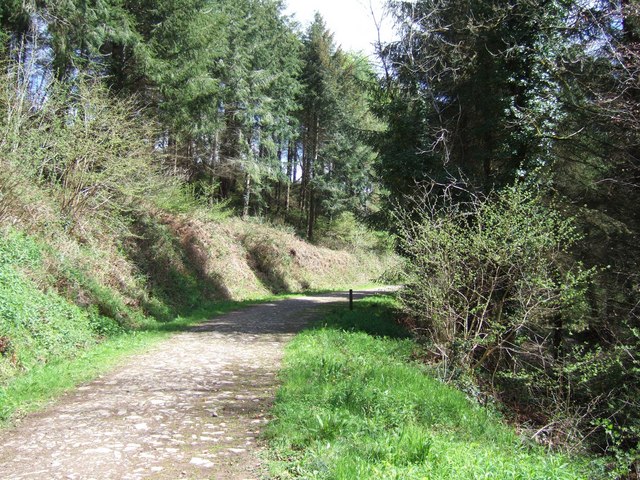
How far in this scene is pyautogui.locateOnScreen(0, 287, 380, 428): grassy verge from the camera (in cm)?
573

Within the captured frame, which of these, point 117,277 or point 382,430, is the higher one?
point 117,277

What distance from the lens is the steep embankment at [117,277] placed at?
8023 mm

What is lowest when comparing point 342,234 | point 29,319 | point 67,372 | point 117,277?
point 67,372

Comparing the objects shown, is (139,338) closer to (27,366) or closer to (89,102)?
(27,366)

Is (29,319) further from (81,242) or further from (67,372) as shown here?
(81,242)

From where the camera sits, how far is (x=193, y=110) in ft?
54.9

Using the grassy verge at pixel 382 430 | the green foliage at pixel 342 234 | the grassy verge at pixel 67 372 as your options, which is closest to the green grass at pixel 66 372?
the grassy verge at pixel 67 372

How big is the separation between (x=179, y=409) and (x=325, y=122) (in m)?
33.4

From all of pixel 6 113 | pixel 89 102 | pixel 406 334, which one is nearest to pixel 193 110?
pixel 89 102

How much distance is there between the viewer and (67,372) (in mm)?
7309

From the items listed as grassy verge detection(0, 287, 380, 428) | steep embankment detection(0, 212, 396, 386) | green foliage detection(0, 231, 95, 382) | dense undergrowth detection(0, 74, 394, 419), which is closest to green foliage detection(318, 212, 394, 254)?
steep embankment detection(0, 212, 396, 386)

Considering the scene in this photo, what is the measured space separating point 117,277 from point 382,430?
34.8 ft

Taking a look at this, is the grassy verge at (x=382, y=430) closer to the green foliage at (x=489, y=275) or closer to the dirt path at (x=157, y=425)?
the dirt path at (x=157, y=425)

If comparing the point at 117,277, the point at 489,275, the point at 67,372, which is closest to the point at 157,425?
the point at 67,372
